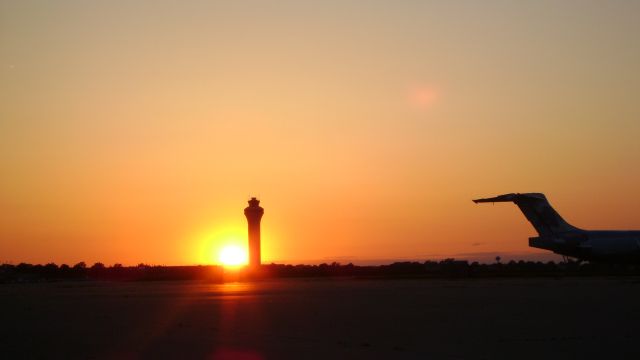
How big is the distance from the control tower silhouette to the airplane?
7676 centimetres

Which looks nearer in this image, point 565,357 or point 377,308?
point 565,357

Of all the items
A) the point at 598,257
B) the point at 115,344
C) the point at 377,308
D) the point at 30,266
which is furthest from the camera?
the point at 30,266

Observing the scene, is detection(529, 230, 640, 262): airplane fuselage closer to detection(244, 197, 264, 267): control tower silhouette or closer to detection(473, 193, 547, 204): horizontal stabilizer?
detection(473, 193, 547, 204): horizontal stabilizer

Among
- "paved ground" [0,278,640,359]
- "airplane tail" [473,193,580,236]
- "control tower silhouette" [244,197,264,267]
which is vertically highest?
"control tower silhouette" [244,197,264,267]

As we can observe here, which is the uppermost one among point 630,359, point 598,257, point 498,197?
point 498,197

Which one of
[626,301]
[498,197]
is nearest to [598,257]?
[498,197]

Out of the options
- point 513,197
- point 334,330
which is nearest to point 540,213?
point 513,197

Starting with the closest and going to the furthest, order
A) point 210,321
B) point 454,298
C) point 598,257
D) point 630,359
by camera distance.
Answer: point 630,359 < point 210,321 < point 454,298 < point 598,257

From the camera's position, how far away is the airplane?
48.2 meters

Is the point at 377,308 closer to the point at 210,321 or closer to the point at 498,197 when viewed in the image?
the point at 210,321

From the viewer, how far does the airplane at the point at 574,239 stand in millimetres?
48156

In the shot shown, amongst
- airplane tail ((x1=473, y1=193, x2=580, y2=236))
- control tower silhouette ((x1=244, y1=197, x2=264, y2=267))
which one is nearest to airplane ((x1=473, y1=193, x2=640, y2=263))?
airplane tail ((x1=473, y1=193, x2=580, y2=236))

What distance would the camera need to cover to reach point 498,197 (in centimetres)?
5059

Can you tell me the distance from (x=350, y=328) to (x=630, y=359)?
7.03 meters
